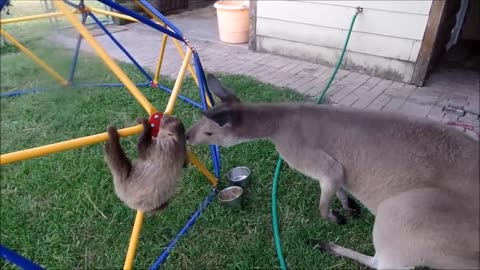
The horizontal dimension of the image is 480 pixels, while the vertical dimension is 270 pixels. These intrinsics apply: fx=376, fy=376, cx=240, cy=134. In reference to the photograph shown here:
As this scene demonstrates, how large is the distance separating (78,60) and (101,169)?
152 cm

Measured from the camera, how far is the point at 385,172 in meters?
2.06

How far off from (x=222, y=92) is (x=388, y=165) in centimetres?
114

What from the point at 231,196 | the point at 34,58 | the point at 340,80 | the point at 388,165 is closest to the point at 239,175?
the point at 231,196

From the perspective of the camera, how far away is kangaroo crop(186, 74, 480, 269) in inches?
71.3

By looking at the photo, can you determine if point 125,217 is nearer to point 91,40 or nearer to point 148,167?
point 148,167

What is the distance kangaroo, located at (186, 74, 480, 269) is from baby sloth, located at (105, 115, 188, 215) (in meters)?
0.29

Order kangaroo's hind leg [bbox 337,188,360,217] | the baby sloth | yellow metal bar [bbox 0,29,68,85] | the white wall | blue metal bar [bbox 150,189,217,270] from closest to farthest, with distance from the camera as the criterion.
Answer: yellow metal bar [bbox 0,29,68,85]
the baby sloth
blue metal bar [bbox 150,189,217,270]
kangaroo's hind leg [bbox 337,188,360,217]
the white wall

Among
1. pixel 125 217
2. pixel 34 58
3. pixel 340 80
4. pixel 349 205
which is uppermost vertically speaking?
pixel 34 58

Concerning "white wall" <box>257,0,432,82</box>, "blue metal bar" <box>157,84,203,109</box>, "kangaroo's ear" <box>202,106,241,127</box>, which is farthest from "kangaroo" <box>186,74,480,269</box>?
"white wall" <box>257,0,432,82</box>

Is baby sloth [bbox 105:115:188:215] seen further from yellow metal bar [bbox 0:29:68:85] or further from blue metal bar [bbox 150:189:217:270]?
blue metal bar [bbox 150:189:217:270]

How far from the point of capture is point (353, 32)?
5.53 m

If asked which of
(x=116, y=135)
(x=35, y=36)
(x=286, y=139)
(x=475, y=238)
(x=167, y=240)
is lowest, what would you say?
(x=167, y=240)

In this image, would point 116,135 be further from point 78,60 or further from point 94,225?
point 94,225

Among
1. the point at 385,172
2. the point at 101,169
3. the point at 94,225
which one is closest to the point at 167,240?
the point at 94,225
